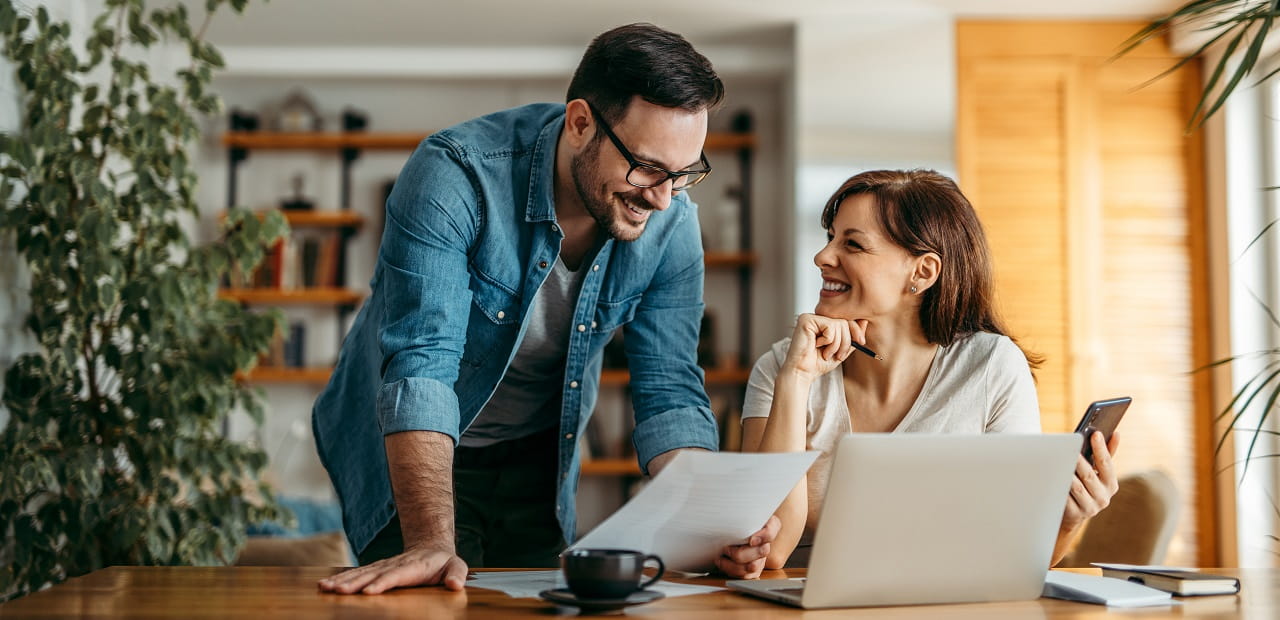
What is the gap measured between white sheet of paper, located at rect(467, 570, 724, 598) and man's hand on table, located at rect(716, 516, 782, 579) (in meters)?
0.07

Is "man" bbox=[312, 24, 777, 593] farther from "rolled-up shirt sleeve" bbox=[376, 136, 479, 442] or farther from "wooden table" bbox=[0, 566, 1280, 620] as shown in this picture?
"wooden table" bbox=[0, 566, 1280, 620]

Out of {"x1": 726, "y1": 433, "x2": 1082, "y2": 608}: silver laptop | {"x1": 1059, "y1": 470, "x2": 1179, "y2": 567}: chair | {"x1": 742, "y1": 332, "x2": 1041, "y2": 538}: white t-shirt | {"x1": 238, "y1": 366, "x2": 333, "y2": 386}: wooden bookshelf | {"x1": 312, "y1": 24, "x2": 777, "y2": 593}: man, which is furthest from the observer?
{"x1": 238, "y1": 366, "x2": 333, "y2": 386}: wooden bookshelf

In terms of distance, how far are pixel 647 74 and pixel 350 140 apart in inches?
147

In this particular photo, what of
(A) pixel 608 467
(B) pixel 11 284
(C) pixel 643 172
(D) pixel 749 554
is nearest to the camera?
(D) pixel 749 554

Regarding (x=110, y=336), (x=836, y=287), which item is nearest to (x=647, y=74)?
(x=836, y=287)

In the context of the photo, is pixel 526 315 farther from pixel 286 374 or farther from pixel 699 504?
pixel 286 374

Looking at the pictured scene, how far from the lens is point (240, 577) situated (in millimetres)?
1267

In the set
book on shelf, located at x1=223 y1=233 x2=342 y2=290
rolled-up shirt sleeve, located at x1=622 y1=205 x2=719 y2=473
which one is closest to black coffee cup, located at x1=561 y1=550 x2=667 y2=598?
rolled-up shirt sleeve, located at x1=622 y1=205 x2=719 y2=473

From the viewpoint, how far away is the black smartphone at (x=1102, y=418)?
1.38 metres

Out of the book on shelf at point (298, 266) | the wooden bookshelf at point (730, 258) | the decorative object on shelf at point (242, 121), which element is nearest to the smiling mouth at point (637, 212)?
the wooden bookshelf at point (730, 258)

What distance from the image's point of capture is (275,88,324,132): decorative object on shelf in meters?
4.99

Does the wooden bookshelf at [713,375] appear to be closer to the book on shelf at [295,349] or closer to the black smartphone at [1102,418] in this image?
the book on shelf at [295,349]

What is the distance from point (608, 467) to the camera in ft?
15.7

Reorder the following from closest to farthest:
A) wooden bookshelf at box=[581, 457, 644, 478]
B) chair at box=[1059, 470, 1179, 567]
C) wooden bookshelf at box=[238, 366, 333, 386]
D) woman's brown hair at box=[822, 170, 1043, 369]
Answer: woman's brown hair at box=[822, 170, 1043, 369] < chair at box=[1059, 470, 1179, 567] < wooden bookshelf at box=[581, 457, 644, 478] < wooden bookshelf at box=[238, 366, 333, 386]
